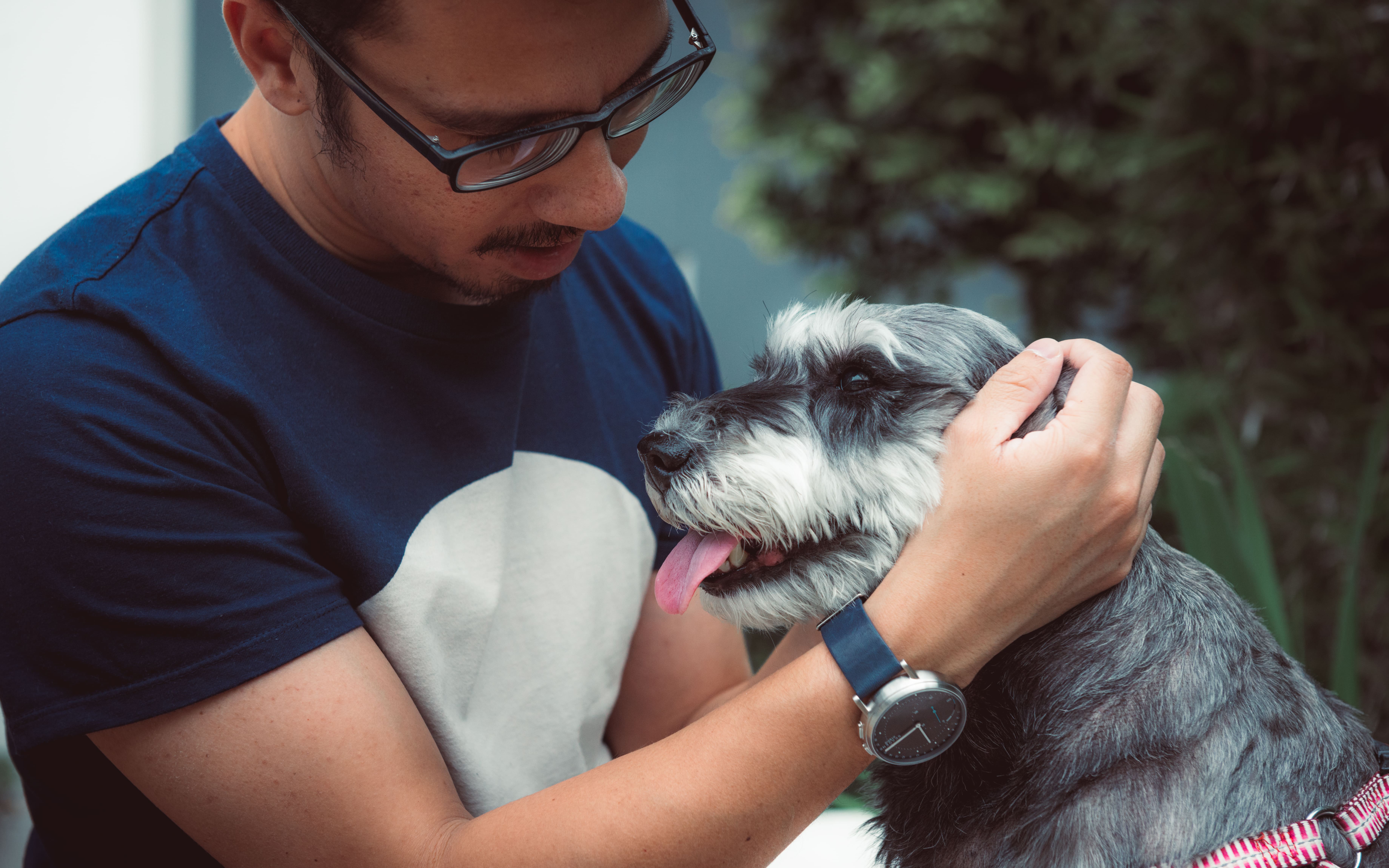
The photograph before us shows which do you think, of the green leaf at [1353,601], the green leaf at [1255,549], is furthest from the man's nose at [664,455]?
the green leaf at [1353,601]

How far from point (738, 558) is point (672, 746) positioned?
13.4 inches

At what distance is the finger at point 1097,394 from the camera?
49.1 inches

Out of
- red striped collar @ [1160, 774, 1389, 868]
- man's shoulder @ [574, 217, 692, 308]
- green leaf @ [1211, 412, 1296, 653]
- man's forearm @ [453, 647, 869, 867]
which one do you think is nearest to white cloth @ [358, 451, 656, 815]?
man's forearm @ [453, 647, 869, 867]

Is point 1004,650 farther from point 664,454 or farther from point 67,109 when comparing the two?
point 67,109

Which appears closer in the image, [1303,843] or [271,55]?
[1303,843]

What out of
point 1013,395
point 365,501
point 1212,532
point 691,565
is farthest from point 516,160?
point 1212,532

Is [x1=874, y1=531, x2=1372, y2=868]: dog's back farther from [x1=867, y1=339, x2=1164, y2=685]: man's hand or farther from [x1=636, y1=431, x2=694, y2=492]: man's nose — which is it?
[x1=636, y1=431, x2=694, y2=492]: man's nose

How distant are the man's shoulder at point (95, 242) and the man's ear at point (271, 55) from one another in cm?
20

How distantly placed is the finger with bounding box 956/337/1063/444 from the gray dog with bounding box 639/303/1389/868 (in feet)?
0.21

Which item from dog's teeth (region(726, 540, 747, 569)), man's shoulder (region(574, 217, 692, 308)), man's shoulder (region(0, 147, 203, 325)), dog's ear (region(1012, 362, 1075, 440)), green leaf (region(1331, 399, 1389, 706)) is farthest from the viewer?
green leaf (region(1331, 399, 1389, 706))

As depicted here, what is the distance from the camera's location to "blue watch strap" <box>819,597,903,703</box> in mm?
1197

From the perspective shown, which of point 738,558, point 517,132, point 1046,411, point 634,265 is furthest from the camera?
point 634,265

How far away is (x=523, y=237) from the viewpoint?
1.41 metres

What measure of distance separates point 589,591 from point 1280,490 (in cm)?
294
